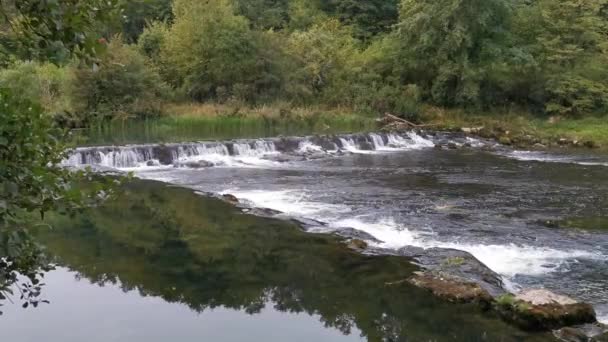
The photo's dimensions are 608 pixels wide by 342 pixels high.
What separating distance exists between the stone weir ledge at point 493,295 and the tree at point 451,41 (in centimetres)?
2459

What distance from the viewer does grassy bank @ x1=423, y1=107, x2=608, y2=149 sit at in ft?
99.2

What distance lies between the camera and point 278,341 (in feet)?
26.0

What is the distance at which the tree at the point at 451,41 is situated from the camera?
34.0 metres

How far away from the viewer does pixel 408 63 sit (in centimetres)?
3666

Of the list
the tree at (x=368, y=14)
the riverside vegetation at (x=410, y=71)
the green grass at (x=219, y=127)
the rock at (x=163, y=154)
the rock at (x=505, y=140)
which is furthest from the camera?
the tree at (x=368, y=14)

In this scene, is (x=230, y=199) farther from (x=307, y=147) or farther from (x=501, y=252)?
(x=307, y=147)

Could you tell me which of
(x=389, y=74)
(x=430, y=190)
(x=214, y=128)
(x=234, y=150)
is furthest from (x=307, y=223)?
(x=389, y=74)

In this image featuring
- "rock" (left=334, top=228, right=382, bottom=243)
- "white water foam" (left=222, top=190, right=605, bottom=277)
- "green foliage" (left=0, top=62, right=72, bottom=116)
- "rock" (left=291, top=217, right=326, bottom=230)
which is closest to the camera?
"white water foam" (left=222, top=190, right=605, bottom=277)

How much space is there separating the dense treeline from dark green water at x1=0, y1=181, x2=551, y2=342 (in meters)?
20.2

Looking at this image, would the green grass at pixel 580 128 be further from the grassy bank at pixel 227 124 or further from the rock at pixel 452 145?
the grassy bank at pixel 227 124

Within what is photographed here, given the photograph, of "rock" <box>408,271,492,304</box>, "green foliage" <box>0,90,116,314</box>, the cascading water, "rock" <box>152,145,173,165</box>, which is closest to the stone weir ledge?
"rock" <box>408,271,492,304</box>

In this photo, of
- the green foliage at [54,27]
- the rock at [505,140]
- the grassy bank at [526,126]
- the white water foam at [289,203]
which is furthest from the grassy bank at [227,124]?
the green foliage at [54,27]

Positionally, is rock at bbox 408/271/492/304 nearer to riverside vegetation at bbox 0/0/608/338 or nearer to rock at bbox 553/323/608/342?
rock at bbox 553/323/608/342

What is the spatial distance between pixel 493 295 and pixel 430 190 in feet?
29.9
